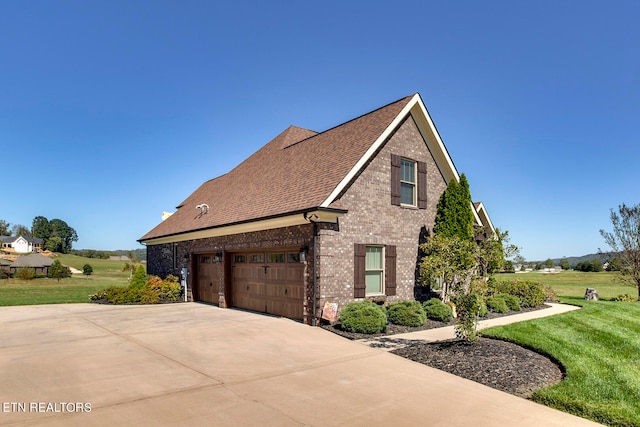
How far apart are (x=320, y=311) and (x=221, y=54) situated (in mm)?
9832

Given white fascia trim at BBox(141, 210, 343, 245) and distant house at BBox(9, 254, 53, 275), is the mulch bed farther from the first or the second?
distant house at BBox(9, 254, 53, 275)

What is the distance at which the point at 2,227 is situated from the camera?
387 ft

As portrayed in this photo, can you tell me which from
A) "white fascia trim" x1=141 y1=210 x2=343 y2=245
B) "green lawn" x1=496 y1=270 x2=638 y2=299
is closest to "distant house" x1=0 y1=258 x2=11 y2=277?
"white fascia trim" x1=141 y1=210 x2=343 y2=245

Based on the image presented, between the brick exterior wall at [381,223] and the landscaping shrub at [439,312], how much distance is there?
1122mm

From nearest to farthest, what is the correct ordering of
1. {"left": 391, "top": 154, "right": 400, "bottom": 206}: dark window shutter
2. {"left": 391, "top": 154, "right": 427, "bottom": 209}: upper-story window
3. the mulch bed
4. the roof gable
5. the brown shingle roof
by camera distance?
the mulch bed
the brown shingle roof
{"left": 391, "top": 154, "right": 400, "bottom": 206}: dark window shutter
{"left": 391, "top": 154, "right": 427, "bottom": 209}: upper-story window
the roof gable

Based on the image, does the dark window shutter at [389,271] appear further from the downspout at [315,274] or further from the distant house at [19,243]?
the distant house at [19,243]

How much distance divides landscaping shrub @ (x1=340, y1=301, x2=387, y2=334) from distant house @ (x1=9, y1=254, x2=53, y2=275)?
58.2 m

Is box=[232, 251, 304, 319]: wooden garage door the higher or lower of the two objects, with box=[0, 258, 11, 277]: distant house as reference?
higher

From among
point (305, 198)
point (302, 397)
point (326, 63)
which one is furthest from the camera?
point (326, 63)

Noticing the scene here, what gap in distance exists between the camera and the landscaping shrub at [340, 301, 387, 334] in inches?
429

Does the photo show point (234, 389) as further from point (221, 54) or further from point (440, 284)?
point (221, 54)

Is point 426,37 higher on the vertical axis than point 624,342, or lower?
higher

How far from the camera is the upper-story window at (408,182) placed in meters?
15.0

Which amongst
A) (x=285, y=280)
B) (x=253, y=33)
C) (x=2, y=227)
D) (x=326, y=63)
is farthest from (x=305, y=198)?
(x=2, y=227)
